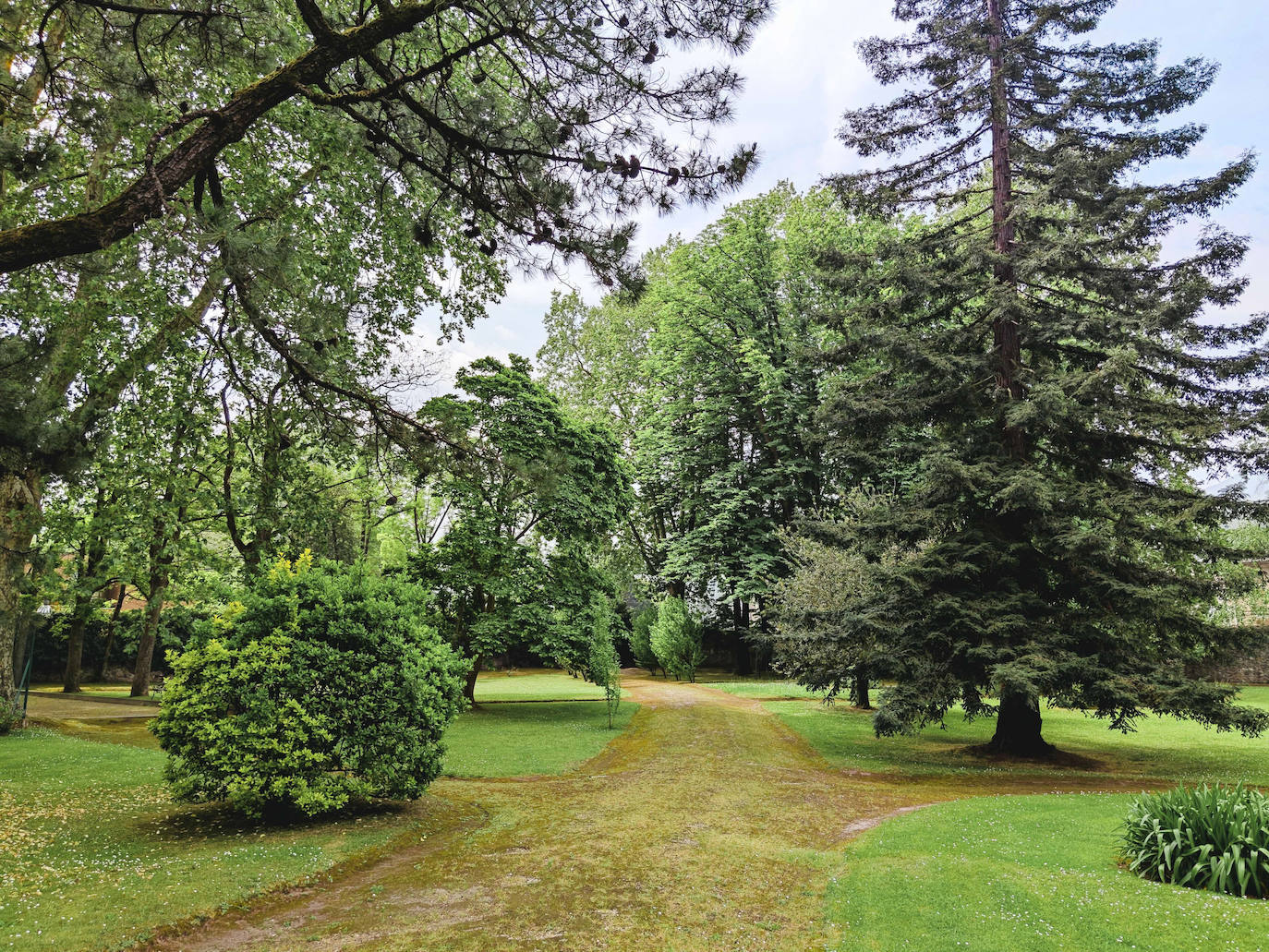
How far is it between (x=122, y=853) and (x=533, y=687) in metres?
22.3

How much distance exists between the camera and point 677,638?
28.7 m

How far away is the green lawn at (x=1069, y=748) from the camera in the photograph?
11695 millimetres

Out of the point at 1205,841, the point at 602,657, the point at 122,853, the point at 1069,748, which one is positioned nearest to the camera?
the point at 1205,841

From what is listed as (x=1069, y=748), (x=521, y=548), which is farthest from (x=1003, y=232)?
(x=521, y=548)

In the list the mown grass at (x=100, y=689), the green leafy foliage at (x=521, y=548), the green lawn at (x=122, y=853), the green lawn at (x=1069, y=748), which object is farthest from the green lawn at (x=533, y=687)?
the green lawn at (x=122, y=853)

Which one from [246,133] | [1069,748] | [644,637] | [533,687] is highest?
[246,133]

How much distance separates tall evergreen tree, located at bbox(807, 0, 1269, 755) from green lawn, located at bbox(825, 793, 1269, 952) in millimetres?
3897

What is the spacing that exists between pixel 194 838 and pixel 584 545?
13.6 meters

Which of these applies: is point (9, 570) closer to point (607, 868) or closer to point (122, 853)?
point (122, 853)

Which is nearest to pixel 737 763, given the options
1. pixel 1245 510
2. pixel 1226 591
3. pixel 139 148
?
pixel 1226 591

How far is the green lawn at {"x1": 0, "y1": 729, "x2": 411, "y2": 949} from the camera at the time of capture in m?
4.91

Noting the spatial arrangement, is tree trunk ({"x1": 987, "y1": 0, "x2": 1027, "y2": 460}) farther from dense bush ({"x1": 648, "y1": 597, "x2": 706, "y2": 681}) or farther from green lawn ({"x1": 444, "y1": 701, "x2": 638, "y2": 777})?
dense bush ({"x1": 648, "y1": 597, "x2": 706, "y2": 681})

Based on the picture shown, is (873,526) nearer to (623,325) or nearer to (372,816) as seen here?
(372,816)

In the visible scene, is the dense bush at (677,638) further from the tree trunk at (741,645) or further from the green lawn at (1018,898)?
the green lawn at (1018,898)
